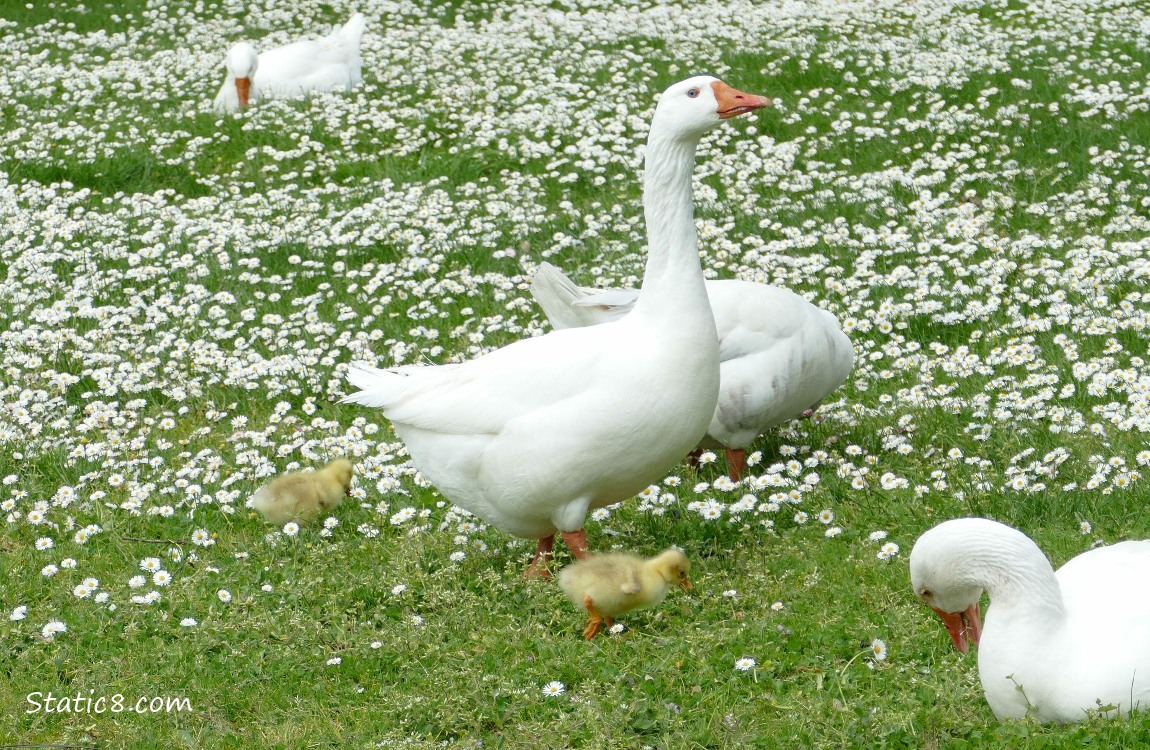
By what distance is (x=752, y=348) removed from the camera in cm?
698

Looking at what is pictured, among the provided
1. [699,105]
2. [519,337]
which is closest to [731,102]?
[699,105]

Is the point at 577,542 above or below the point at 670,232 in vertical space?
below

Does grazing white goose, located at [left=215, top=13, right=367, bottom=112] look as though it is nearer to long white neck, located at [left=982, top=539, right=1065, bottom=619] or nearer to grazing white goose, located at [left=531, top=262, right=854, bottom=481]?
grazing white goose, located at [left=531, top=262, right=854, bottom=481]

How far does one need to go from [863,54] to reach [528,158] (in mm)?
4459

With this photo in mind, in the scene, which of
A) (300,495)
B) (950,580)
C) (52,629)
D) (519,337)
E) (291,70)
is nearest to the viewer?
(950,580)

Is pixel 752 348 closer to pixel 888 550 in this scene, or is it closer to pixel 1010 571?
pixel 888 550

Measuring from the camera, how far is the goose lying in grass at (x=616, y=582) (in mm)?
5324

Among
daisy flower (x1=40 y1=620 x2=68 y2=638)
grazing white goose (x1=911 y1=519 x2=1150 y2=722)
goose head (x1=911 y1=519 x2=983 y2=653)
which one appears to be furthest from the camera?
daisy flower (x1=40 y1=620 x2=68 y2=638)

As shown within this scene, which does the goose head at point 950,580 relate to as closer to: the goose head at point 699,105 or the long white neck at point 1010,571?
the long white neck at point 1010,571

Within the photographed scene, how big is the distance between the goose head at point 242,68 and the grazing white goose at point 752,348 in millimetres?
7886

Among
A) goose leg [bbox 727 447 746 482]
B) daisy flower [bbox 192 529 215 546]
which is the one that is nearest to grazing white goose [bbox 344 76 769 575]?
goose leg [bbox 727 447 746 482]

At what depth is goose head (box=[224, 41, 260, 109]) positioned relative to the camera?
45.6ft

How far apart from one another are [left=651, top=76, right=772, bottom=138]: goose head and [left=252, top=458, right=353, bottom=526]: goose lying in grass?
2493 mm

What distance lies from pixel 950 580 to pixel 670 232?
6.88ft
